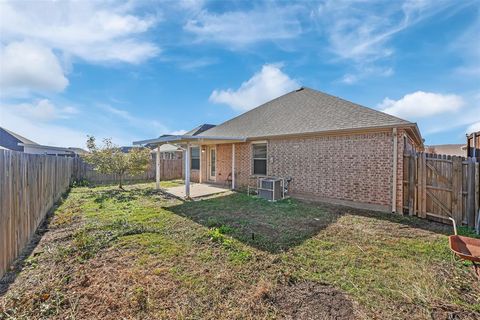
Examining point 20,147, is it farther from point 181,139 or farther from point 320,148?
point 320,148

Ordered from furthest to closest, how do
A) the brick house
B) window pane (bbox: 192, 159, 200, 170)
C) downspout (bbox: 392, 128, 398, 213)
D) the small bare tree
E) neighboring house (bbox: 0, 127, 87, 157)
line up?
neighboring house (bbox: 0, 127, 87, 157), window pane (bbox: 192, 159, 200, 170), the small bare tree, the brick house, downspout (bbox: 392, 128, 398, 213)

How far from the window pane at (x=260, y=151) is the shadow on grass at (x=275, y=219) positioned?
111 inches

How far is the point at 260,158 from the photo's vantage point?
11.1 metres

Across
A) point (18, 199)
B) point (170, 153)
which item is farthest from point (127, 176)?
point (18, 199)

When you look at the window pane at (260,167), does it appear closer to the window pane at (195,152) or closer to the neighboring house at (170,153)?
the window pane at (195,152)

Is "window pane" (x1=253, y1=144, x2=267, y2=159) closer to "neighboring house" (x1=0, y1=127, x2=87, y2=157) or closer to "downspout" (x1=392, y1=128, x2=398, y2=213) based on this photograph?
"downspout" (x1=392, y1=128, x2=398, y2=213)

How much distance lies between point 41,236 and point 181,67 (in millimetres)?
8656

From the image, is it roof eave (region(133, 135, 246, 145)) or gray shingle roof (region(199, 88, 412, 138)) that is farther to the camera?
roof eave (region(133, 135, 246, 145))

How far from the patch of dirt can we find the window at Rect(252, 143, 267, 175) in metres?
7.92

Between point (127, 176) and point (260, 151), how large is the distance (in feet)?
37.9

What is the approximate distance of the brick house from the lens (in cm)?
730

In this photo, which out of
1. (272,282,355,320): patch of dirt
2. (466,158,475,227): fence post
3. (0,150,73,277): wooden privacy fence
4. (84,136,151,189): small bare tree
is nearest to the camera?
(272,282,355,320): patch of dirt

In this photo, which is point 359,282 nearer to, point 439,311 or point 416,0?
point 439,311

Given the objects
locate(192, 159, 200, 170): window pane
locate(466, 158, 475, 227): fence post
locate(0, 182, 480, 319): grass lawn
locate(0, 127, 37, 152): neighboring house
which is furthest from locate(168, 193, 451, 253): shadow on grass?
locate(0, 127, 37, 152): neighboring house
